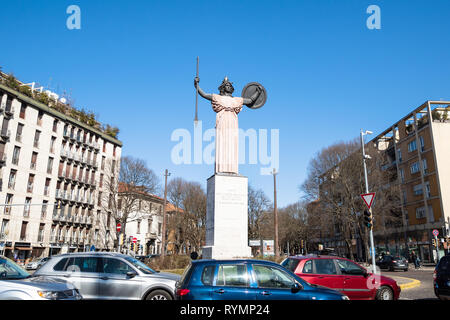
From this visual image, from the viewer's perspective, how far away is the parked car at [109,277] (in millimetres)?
9008

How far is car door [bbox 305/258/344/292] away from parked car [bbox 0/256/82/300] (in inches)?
253

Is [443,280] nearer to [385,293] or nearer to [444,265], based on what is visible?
[444,265]

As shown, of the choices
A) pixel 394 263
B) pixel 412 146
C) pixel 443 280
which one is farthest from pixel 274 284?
pixel 412 146

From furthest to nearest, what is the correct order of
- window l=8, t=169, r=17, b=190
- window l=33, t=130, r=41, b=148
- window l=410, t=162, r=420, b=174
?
window l=410, t=162, r=420, b=174
window l=33, t=130, r=41, b=148
window l=8, t=169, r=17, b=190

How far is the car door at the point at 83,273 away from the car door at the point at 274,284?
16.3 feet

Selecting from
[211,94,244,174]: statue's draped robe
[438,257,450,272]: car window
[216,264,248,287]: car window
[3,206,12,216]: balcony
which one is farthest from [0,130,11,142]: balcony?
[438,257,450,272]: car window

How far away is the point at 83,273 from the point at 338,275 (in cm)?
726

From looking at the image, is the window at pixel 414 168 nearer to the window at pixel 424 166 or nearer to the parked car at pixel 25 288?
the window at pixel 424 166

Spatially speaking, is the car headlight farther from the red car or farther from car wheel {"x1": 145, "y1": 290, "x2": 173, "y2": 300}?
the red car

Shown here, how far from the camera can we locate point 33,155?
4303 centimetres

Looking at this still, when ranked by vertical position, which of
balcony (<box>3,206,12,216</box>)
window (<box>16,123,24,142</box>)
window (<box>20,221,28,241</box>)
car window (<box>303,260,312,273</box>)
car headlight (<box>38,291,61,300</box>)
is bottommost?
car headlight (<box>38,291,61,300</box>)

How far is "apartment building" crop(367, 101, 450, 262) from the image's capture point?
4131 centimetres
